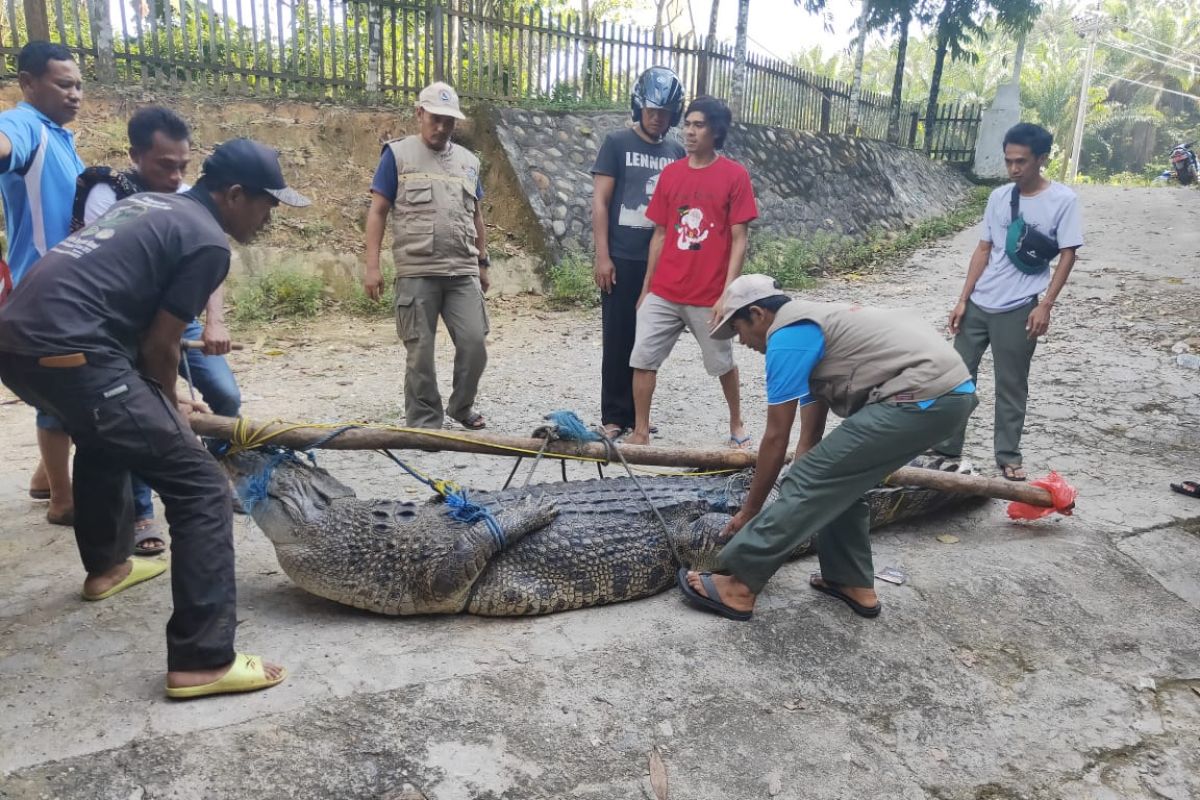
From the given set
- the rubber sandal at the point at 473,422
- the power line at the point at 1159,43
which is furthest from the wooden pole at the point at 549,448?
the power line at the point at 1159,43

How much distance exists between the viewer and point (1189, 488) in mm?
4617

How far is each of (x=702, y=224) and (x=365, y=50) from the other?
284 inches

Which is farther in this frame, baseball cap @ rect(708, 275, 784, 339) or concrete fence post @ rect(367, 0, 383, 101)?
concrete fence post @ rect(367, 0, 383, 101)

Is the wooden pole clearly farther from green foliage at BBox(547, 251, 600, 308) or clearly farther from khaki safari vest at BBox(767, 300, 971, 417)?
green foliage at BBox(547, 251, 600, 308)

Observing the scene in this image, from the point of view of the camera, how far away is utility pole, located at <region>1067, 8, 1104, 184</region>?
27172mm

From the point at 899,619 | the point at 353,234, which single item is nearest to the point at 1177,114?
the point at 353,234

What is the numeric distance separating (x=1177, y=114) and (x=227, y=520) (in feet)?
130

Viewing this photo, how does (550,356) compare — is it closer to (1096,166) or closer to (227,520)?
(227,520)

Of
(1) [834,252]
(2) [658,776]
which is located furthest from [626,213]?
(1) [834,252]

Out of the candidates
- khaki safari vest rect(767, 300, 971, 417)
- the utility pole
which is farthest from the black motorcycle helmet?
the utility pole

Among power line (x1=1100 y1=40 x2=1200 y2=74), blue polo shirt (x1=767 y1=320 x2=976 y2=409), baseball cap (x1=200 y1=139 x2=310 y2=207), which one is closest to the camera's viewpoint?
baseball cap (x1=200 y1=139 x2=310 y2=207)

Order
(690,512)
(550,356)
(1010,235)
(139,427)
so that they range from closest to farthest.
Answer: (139,427)
(690,512)
(1010,235)
(550,356)

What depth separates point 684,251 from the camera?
4.74 metres

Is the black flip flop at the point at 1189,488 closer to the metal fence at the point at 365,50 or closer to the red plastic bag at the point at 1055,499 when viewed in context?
the red plastic bag at the point at 1055,499
